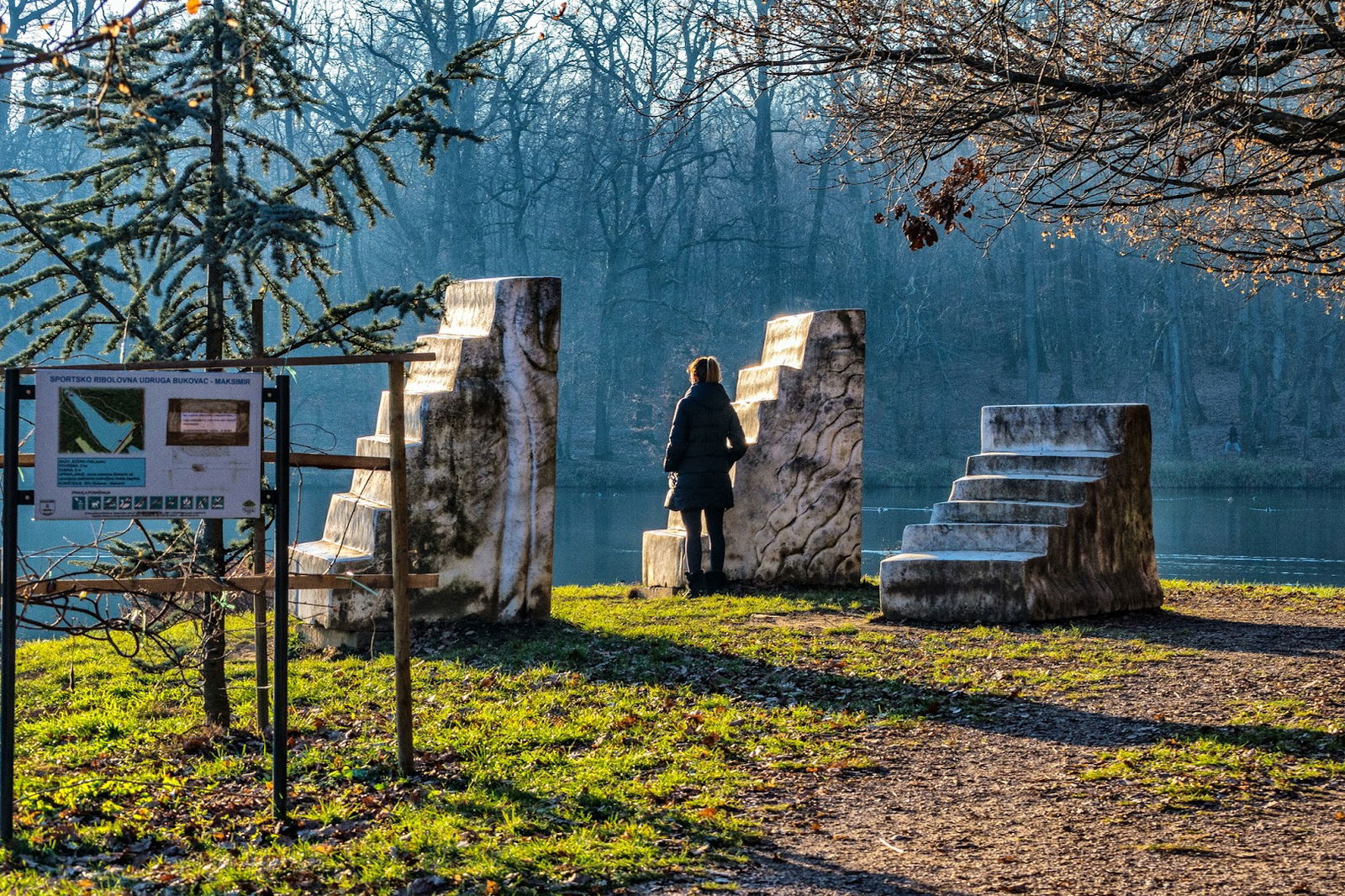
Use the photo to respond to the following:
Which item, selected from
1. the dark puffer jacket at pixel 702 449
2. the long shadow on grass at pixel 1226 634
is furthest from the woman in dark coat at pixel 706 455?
the long shadow on grass at pixel 1226 634

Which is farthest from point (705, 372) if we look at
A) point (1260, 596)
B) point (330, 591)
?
point (1260, 596)

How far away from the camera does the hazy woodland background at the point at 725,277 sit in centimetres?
3650

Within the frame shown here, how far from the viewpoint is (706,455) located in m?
11.9

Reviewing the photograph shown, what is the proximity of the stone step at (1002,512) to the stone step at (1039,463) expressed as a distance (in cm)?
42

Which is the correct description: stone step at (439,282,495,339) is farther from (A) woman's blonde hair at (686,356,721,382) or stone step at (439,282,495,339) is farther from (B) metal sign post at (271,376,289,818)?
(B) metal sign post at (271,376,289,818)

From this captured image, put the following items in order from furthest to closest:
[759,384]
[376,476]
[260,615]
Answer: [759,384] → [376,476] → [260,615]

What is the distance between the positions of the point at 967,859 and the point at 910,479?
31388 millimetres

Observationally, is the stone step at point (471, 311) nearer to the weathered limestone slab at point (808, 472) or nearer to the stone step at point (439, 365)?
the stone step at point (439, 365)

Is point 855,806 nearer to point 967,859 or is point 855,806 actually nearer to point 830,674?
point 967,859

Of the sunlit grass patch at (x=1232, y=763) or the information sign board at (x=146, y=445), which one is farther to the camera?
the sunlit grass patch at (x=1232, y=763)

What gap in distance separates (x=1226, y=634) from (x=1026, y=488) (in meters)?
2.00

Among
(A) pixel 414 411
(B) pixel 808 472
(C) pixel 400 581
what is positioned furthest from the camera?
(B) pixel 808 472

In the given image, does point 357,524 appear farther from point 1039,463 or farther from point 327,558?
point 1039,463

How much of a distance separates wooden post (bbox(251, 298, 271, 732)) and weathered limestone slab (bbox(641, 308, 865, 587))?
19.8 feet
